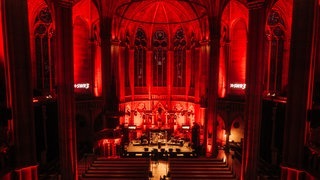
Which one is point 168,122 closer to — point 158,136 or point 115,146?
point 158,136

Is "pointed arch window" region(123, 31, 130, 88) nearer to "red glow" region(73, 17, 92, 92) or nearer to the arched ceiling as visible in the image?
the arched ceiling

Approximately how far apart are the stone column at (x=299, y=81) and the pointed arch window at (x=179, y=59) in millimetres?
24107

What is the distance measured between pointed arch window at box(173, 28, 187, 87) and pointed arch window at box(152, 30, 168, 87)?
4.48 ft

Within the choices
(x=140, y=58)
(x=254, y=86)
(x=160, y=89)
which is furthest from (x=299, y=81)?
(x=140, y=58)

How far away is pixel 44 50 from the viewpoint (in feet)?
82.2

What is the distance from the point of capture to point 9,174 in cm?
934

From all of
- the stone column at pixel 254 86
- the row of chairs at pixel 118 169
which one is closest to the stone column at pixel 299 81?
the stone column at pixel 254 86

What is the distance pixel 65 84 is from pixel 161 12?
71.5ft

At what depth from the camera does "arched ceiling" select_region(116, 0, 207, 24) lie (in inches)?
1221

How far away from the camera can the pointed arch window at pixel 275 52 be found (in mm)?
25241

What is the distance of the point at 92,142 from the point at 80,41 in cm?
1096

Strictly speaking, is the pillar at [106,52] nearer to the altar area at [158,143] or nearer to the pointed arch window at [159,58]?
the altar area at [158,143]

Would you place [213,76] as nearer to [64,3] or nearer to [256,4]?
[256,4]

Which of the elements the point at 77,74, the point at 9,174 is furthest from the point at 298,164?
the point at 77,74
